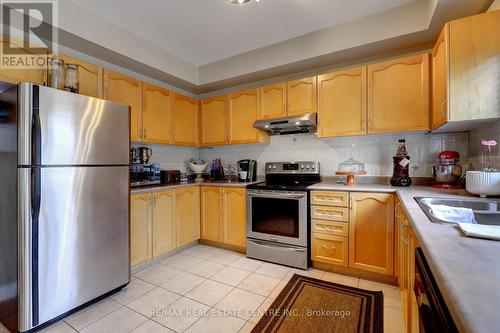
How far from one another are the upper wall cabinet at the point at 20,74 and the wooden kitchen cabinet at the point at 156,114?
0.90 metres

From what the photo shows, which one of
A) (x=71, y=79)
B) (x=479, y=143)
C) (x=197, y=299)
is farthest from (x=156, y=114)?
(x=479, y=143)

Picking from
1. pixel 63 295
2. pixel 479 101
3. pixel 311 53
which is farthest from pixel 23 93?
pixel 479 101

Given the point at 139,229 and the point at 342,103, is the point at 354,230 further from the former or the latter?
the point at 139,229

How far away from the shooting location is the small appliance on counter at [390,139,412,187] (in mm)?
2191

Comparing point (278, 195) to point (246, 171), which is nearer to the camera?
point (278, 195)

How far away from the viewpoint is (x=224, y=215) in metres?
2.88

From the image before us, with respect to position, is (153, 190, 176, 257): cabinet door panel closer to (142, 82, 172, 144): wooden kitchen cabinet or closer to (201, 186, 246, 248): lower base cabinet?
(201, 186, 246, 248): lower base cabinet

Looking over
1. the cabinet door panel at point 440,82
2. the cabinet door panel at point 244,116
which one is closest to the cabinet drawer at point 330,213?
the cabinet door panel at point 440,82

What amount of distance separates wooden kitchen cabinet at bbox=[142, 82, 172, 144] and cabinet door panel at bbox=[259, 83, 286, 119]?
1.22 metres

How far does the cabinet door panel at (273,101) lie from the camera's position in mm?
2766

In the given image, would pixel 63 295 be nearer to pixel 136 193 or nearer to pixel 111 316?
pixel 111 316

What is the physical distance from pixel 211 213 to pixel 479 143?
2.78 m

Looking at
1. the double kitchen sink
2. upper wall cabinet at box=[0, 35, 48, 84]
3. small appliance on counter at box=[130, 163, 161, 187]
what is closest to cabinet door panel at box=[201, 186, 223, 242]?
small appliance on counter at box=[130, 163, 161, 187]

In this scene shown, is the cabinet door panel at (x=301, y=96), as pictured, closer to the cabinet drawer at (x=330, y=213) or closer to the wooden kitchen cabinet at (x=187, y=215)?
the cabinet drawer at (x=330, y=213)
